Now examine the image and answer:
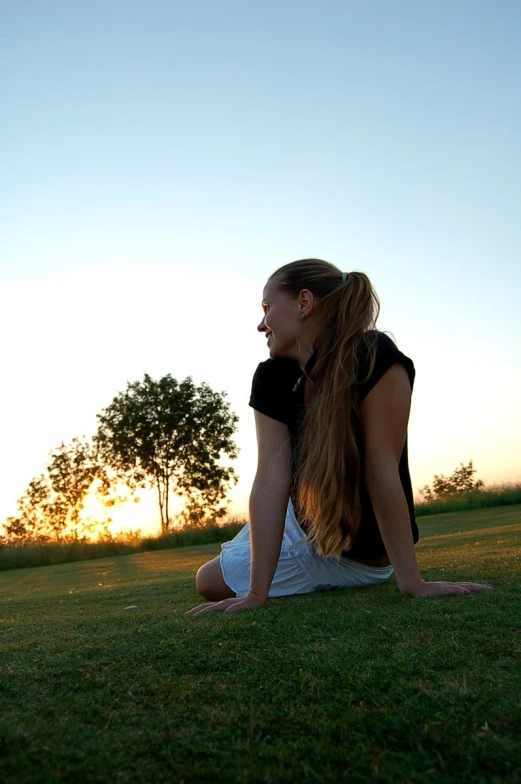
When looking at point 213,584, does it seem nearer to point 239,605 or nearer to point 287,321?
point 239,605

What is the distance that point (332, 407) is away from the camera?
121 inches

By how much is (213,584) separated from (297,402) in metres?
1.27

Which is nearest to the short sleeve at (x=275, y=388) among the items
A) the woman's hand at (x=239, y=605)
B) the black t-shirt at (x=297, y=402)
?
the black t-shirt at (x=297, y=402)

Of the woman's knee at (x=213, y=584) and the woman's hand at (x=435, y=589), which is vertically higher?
the woman's knee at (x=213, y=584)

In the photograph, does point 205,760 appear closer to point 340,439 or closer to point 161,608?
point 340,439

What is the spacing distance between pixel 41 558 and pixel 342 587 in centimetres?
1643

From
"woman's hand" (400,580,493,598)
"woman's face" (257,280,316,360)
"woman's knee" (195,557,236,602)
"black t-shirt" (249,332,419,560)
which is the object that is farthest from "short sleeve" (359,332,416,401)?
A: "woman's knee" (195,557,236,602)

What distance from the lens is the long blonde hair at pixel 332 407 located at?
3066 mm

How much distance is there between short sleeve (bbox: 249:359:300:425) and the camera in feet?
11.3

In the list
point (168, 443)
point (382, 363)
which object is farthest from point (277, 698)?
point (168, 443)

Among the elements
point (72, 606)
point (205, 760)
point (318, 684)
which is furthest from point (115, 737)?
point (72, 606)

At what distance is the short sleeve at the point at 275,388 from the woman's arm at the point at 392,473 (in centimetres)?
51

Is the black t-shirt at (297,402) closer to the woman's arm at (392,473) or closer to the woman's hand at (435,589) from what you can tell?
the woman's arm at (392,473)

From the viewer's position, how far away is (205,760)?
1261 millimetres
